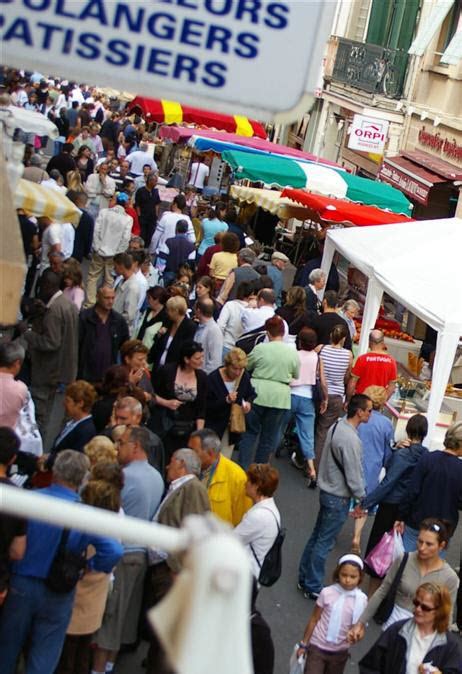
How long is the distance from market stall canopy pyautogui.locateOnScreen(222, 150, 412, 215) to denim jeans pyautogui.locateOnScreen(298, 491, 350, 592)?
38.3 ft

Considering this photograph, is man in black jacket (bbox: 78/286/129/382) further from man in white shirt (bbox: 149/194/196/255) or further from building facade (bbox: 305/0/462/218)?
building facade (bbox: 305/0/462/218)

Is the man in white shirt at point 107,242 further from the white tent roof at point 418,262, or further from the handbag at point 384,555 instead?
the handbag at point 384,555

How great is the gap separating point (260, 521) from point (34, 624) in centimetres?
180

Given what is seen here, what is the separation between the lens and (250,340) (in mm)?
11930

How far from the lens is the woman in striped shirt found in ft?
39.3

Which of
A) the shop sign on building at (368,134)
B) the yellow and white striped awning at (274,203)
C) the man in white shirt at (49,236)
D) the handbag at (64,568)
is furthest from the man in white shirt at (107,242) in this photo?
the shop sign on building at (368,134)

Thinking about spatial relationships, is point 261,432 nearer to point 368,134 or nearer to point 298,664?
point 298,664

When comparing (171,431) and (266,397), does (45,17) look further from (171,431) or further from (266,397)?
(266,397)

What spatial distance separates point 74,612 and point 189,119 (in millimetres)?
18447

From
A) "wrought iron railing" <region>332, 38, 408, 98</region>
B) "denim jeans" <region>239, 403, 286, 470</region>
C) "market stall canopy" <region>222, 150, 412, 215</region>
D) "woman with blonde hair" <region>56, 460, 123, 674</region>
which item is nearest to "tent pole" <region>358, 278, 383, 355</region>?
"denim jeans" <region>239, 403, 286, 470</region>

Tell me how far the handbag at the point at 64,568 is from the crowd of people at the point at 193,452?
0.03ft

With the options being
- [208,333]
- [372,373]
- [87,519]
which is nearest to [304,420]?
[372,373]

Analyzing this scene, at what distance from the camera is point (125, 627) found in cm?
701

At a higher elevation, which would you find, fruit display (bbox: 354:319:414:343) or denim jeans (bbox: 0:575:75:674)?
denim jeans (bbox: 0:575:75:674)
